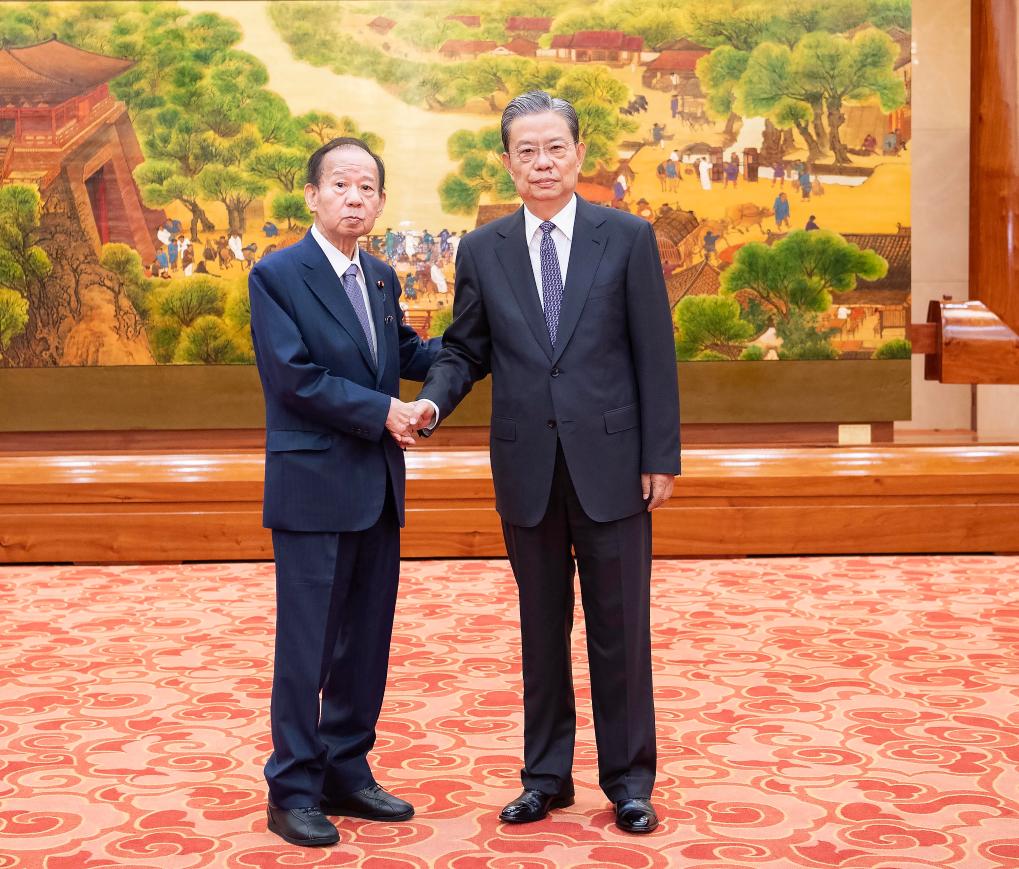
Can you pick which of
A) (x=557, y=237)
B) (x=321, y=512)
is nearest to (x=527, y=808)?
(x=321, y=512)

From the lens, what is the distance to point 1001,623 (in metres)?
5.10

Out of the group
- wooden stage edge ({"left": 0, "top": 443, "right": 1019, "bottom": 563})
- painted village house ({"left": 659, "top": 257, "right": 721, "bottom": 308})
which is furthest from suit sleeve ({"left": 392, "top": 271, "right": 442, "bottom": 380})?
painted village house ({"left": 659, "top": 257, "right": 721, "bottom": 308})

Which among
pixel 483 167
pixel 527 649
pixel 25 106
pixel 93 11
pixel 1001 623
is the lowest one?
pixel 1001 623

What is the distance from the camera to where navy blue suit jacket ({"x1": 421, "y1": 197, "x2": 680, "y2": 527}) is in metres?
2.87

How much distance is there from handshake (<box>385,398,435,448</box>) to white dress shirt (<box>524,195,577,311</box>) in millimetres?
399

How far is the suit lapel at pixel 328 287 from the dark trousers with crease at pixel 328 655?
45 cm

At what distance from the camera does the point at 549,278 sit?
2.96 meters

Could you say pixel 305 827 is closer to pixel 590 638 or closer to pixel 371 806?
pixel 371 806

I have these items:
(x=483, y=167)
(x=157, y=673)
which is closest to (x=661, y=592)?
(x=157, y=673)

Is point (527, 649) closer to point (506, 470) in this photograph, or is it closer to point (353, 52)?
point (506, 470)

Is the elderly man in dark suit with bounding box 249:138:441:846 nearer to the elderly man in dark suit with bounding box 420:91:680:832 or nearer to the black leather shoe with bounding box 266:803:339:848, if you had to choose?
the black leather shoe with bounding box 266:803:339:848

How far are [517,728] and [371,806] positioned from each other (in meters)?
0.85

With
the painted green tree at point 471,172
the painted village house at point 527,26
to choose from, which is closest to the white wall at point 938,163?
the painted village house at point 527,26

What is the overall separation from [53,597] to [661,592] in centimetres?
312
